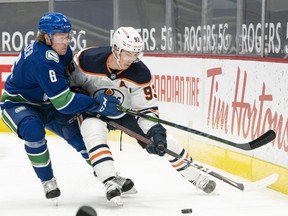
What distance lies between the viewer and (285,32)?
4.66 m

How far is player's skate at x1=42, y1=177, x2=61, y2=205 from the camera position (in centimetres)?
420

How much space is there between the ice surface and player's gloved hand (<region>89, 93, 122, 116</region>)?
1.59 feet

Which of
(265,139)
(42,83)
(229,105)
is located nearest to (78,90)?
(42,83)

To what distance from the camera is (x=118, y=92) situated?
4.32 meters

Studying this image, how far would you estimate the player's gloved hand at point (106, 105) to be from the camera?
4109mm

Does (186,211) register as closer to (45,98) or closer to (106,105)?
(106,105)

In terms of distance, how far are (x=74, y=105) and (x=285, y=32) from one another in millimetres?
1375

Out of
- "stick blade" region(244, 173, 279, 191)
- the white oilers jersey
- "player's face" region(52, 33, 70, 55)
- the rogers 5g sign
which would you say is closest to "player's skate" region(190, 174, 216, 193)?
"stick blade" region(244, 173, 279, 191)

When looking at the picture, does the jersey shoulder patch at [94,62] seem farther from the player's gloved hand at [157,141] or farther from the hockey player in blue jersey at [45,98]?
the player's gloved hand at [157,141]

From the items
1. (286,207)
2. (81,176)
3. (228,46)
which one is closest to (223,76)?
(228,46)

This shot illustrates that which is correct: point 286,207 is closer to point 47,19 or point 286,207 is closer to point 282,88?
point 282,88

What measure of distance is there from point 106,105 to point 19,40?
190 inches

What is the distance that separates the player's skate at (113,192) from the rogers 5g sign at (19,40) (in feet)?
15.4

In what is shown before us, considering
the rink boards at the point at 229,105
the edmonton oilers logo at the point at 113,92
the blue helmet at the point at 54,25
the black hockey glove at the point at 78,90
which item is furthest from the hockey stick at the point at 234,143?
the blue helmet at the point at 54,25
